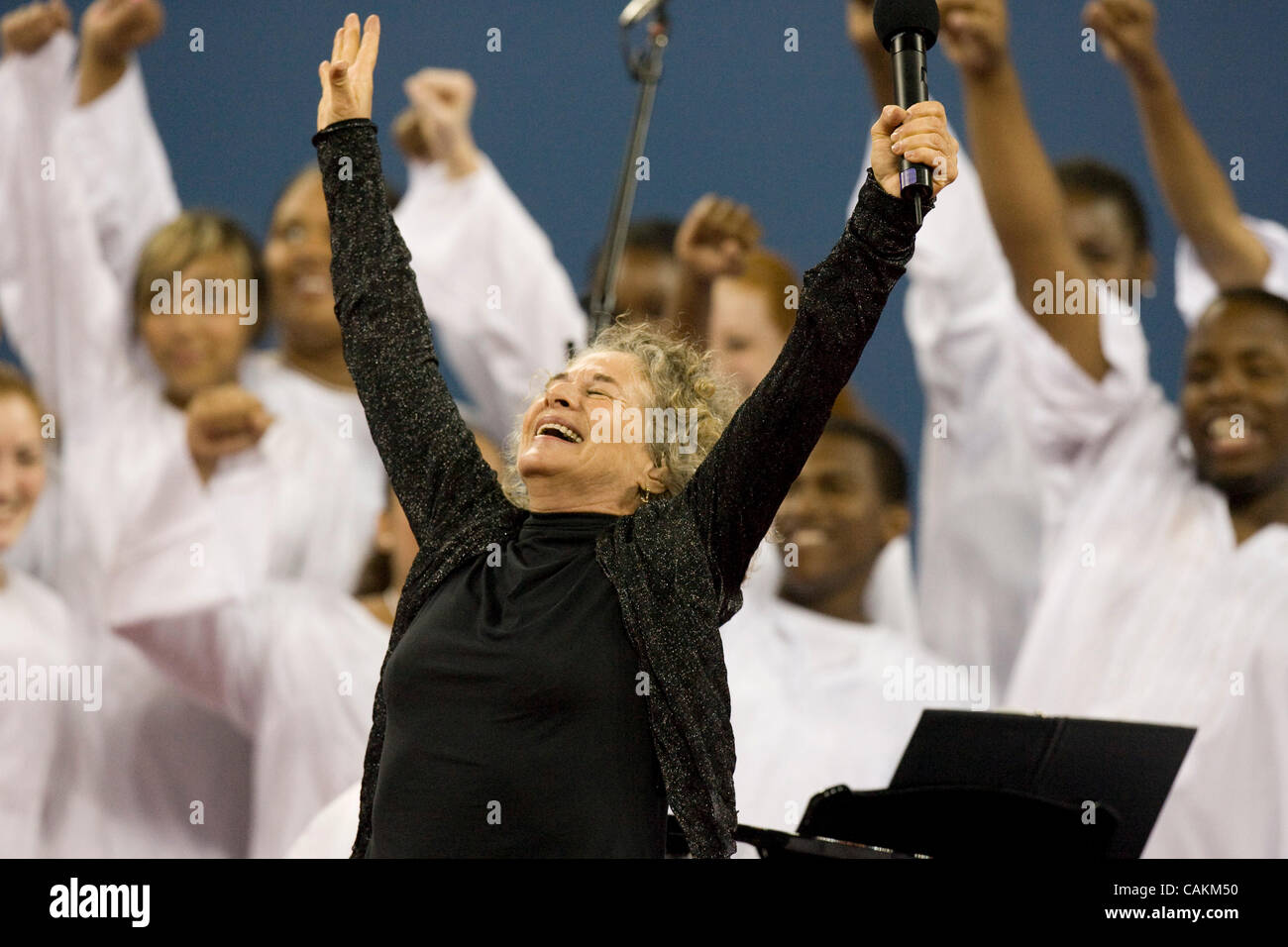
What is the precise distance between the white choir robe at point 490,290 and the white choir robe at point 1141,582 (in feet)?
3.48

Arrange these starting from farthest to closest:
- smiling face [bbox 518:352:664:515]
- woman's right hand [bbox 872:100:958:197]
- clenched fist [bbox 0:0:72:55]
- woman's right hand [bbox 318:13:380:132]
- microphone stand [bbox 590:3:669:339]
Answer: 1. clenched fist [bbox 0:0:72:55]
2. microphone stand [bbox 590:3:669:339]
3. woman's right hand [bbox 318:13:380:132]
4. smiling face [bbox 518:352:664:515]
5. woman's right hand [bbox 872:100:958:197]

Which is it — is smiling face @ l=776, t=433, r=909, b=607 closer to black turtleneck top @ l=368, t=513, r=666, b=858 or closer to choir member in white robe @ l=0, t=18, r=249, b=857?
choir member in white robe @ l=0, t=18, r=249, b=857

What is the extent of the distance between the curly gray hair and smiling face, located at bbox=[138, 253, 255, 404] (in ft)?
5.92

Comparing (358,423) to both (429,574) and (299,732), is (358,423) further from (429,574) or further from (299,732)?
(429,574)

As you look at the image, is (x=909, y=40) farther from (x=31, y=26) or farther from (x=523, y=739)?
(x=31, y=26)

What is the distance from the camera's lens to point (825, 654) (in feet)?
9.79

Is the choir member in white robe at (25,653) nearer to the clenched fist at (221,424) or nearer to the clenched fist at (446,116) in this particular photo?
the clenched fist at (221,424)

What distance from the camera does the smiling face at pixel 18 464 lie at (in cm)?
304

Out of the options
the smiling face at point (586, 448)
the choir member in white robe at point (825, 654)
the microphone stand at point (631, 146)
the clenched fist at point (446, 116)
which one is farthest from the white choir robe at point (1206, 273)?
the smiling face at point (586, 448)

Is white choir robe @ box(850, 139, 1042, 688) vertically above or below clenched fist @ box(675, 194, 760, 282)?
below

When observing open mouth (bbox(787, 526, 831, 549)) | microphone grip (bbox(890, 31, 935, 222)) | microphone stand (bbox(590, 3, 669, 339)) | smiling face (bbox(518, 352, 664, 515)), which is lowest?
open mouth (bbox(787, 526, 831, 549))

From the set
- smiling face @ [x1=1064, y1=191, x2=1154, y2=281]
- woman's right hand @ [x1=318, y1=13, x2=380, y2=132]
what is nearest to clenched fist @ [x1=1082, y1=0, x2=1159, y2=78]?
smiling face @ [x1=1064, y1=191, x2=1154, y2=281]

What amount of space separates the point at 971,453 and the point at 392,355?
74.9 inches

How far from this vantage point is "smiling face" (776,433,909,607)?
119 inches
